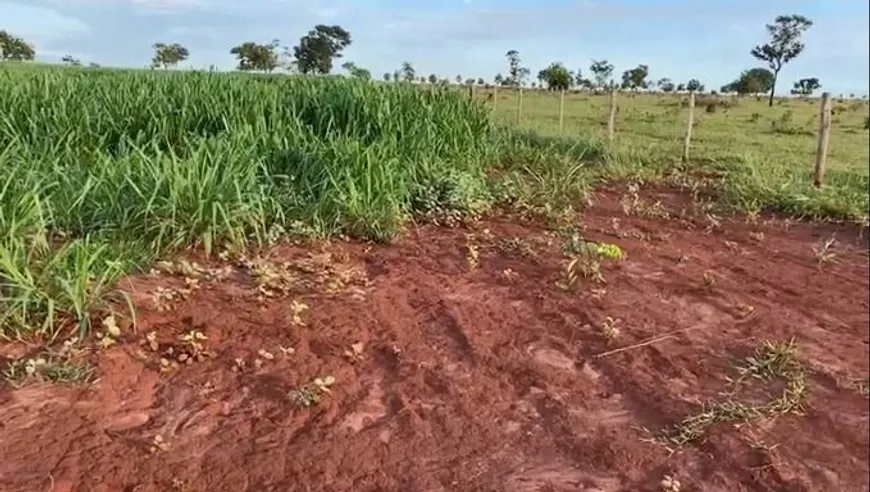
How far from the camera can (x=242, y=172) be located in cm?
414

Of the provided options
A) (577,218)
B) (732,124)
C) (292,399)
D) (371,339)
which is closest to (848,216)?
(577,218)

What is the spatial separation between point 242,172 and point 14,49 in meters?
4.87

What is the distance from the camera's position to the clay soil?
7.07ft

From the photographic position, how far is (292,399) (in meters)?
2.50

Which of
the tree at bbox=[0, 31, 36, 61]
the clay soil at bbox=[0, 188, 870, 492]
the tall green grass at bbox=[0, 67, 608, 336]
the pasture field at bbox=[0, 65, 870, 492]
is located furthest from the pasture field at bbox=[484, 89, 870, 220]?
the tree at bbox=[0, 31, 36, 61]

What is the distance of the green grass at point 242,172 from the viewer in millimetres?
3061

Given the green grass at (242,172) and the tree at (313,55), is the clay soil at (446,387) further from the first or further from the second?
the tree at (313,55)

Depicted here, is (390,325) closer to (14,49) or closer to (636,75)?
(636,75)

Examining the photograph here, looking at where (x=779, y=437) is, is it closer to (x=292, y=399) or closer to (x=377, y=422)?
(x=377, y=422)

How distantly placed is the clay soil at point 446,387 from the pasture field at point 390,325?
11 millimetres

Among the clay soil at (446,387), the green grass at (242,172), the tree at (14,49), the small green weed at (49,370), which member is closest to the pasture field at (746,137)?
the green grass at (242,172)

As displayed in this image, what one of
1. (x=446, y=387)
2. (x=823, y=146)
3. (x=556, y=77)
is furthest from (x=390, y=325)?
→ (x=556, y=77)

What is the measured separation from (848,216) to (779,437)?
3.85 meters

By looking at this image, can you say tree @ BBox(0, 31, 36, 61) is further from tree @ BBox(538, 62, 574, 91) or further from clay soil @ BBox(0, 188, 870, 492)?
tree @ BBox(538, 62, 574, 91)
